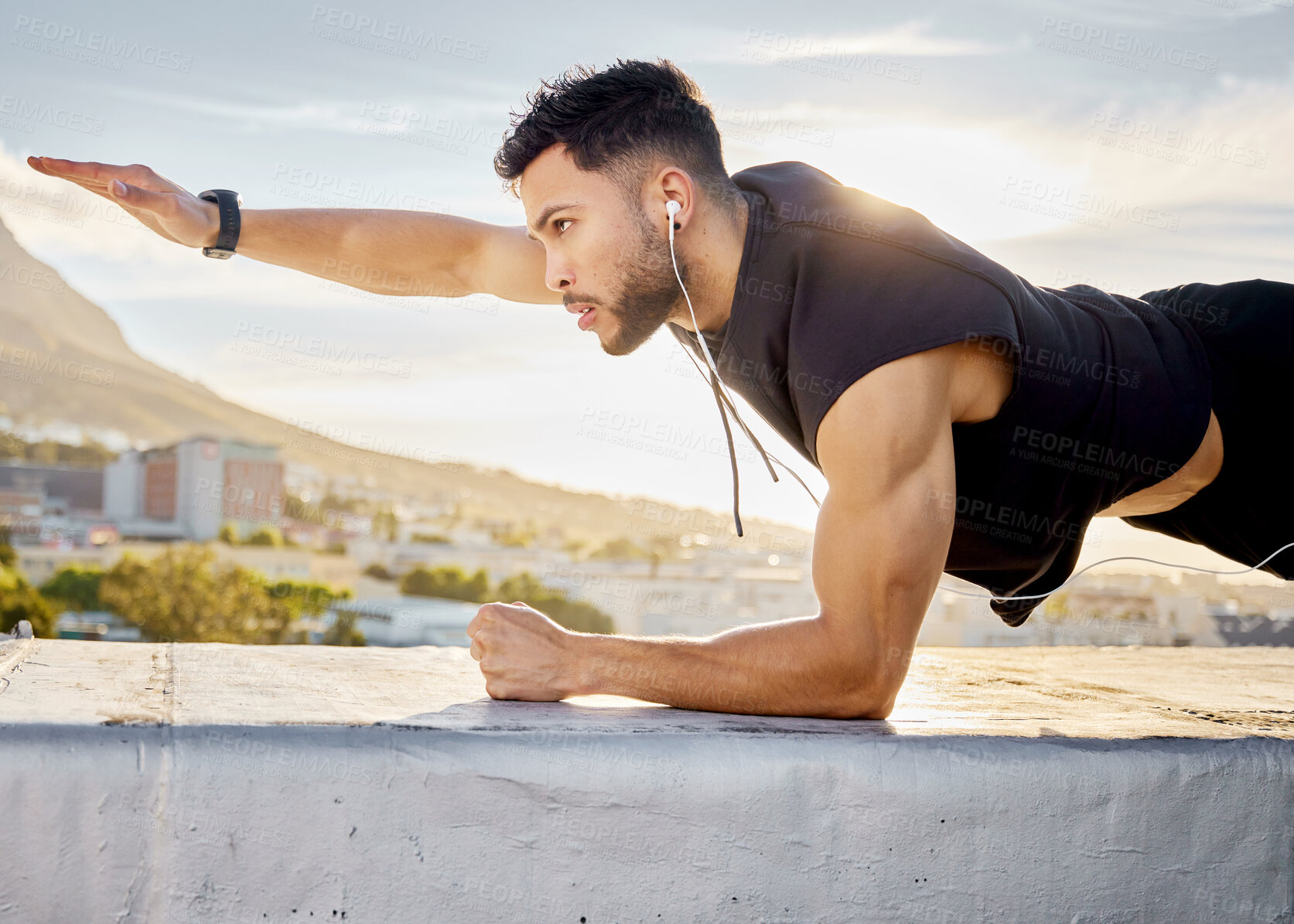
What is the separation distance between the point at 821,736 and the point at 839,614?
24cm

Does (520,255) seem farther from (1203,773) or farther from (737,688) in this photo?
(1203,773)

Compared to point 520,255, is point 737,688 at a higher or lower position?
lower

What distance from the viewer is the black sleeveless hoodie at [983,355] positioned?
4.93ft

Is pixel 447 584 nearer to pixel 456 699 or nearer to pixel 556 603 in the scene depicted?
pixel 556 603

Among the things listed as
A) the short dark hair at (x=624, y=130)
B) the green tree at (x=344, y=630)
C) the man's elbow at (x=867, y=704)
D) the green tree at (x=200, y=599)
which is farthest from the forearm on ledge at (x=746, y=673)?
the green tree at (x=344, y=630)

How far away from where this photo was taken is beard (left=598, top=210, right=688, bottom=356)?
1806mm

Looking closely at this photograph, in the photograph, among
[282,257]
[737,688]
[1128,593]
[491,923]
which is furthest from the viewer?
[1128,593]

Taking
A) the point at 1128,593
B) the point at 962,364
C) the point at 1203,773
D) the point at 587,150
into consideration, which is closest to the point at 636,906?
the point at 1203,773

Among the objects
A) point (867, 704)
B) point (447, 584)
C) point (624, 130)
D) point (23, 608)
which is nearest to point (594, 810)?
point (867, 704)

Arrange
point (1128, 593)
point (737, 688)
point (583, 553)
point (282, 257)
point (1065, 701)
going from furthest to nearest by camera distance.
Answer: point (583, 553) → point (1128, 593) → point (282, 257) → point (1065, 701) → point (737, 688)

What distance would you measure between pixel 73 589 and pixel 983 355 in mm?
52331

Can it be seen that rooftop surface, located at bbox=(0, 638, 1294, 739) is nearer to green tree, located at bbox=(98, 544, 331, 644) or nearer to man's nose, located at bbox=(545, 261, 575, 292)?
man's nose, located at bbox=(545, 261, 575, 292)

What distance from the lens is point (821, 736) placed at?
4.09 feet

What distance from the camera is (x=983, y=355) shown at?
1.55 m
